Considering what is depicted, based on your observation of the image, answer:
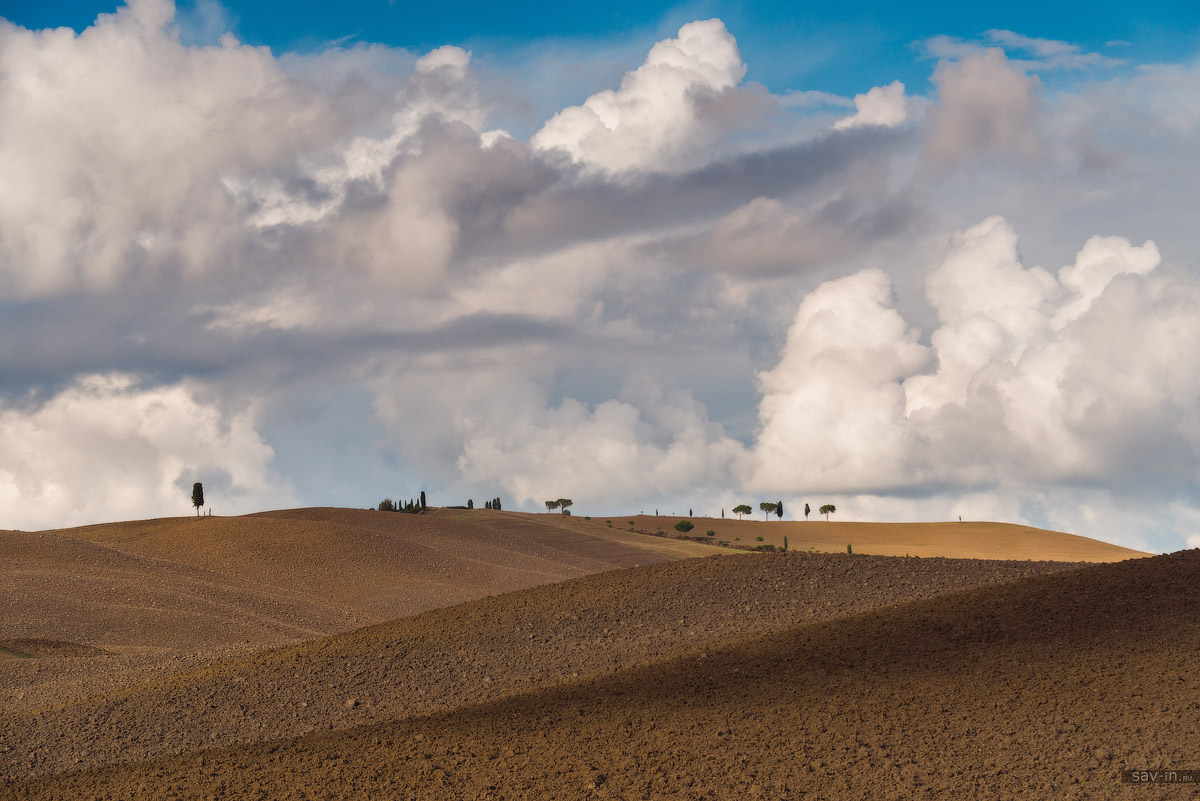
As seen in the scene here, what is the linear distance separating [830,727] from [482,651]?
7855 mm

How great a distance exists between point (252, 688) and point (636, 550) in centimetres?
4005

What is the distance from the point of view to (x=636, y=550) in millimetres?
55500

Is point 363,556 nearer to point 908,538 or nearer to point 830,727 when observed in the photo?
point 830,727

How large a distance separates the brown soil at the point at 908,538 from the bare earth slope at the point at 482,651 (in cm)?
3847

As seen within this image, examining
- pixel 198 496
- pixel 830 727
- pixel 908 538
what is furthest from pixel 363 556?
pixel 908 538

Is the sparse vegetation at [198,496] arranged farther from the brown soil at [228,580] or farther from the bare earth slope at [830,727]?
the bare earth slope at [830,727]

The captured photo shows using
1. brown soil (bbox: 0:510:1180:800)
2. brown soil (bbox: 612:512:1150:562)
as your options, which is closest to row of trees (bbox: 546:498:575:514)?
brown soil (bbox: 612:512:1150:562)

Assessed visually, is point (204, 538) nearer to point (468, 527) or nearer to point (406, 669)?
point (468, 527)

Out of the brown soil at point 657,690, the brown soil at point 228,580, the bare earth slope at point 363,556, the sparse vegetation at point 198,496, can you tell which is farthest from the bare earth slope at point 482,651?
the sparse vegetation at point 198,496

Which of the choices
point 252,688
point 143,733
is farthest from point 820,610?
point 143,733

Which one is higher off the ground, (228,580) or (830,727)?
(228,580)

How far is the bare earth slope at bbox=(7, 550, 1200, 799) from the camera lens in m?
10.2

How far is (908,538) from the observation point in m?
73.1

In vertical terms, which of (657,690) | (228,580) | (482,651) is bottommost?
(657,690)
